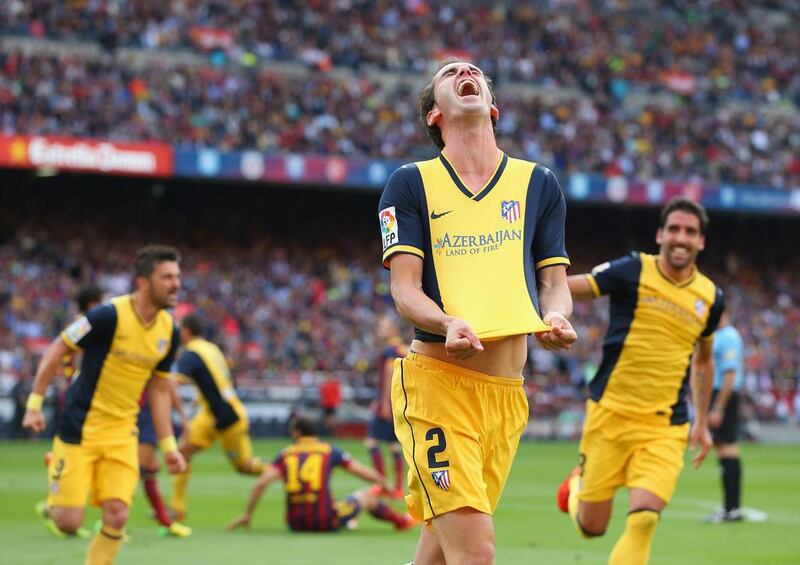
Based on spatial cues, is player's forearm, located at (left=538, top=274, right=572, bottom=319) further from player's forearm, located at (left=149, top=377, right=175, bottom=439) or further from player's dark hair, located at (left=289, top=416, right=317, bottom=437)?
player's dark hair, located at (left=289, top=416, right=317, bottom=437)

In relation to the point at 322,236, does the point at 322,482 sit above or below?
below

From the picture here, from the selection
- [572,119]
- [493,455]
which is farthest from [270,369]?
[493,455]

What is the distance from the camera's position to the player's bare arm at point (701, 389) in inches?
368

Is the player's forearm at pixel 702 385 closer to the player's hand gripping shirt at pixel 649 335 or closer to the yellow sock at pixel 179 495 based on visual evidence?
the player's hand gripping shirt at pixel 649 335

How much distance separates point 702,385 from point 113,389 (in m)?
4.12

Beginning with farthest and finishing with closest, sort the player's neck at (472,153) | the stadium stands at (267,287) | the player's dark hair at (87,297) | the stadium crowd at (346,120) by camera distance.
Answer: the stadium crowd at (346,120), the stadium stands at (267,287), the player's dark hair at (87,297), the player's neck at (472,153)

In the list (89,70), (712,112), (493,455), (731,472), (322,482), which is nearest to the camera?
(493,455)

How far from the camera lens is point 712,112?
45.8m

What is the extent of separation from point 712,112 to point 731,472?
32997mm

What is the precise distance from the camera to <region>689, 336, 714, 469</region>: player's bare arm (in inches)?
368

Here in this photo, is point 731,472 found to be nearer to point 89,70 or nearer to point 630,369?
point 630,369

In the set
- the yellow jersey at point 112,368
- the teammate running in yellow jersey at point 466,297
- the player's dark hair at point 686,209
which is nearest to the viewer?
the teammate running in yellow jersey at point 466,297

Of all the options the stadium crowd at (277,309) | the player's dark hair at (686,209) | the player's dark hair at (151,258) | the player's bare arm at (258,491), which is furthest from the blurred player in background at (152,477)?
the stadium crowd at (277,309)

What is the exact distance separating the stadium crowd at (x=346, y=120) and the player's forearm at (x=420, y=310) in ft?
94.2
